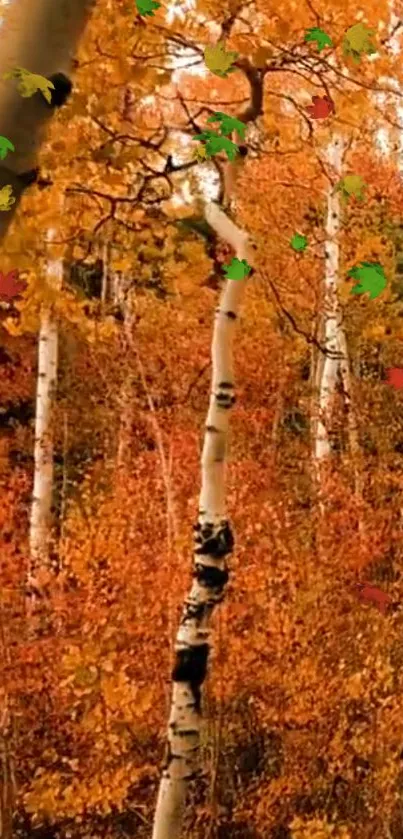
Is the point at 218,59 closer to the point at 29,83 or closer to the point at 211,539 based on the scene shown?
the point at 29,83

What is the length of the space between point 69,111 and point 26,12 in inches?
44.0

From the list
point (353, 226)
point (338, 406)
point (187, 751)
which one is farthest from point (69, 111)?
point (353, 226)

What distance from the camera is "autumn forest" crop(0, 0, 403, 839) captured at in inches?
109

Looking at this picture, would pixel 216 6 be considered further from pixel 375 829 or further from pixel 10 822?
pixel 375 829

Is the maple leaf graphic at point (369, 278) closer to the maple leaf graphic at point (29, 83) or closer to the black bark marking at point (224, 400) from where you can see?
the maple leaf graphic at point (29, 83)

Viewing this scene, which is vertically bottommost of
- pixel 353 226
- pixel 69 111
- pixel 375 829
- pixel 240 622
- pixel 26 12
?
pixel 375 829

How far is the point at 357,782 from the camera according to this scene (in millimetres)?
7457

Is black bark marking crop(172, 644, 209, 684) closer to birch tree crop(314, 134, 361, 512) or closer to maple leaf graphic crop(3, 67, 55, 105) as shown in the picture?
maple leaf graphic crop(3, 67, 55, 105)
